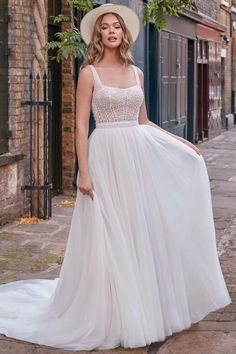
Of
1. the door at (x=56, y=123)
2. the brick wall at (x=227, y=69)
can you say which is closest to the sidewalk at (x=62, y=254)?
the door at (x=56, y=123)

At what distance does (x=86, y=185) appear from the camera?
17.0 ft

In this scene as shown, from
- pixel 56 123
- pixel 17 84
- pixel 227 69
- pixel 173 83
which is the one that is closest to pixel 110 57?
pixel 17 84

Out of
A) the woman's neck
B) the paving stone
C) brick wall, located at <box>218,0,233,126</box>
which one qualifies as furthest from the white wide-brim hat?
brick wall, located at <box>218,0,233,126</box>

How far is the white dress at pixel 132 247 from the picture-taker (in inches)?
200

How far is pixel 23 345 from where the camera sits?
203 inches

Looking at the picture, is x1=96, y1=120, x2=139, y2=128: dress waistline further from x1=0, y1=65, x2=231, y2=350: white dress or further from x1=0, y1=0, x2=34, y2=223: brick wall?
x1=0, y1=0, x2=34, y2=223: brick wall

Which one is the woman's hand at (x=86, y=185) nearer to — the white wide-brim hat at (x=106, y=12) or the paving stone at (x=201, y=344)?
the white wide-brim hat at (x=106, y=12)

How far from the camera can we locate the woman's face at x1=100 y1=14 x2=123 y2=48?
5.18m

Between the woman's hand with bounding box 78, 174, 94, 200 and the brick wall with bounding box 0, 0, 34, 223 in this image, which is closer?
the woman's hand with bounding box 78, 174, 94, 200

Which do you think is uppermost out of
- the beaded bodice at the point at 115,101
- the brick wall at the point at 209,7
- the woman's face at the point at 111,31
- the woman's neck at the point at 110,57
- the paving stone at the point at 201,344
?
the brick wall at the point at 209,7

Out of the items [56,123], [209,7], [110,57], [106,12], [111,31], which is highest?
[209,7]

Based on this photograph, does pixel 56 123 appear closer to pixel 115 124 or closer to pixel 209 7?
pixel 115 124

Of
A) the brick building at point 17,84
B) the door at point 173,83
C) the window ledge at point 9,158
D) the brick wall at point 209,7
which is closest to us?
the window ledge at point 9,158

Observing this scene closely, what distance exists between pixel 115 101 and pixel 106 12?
0.55 meters
